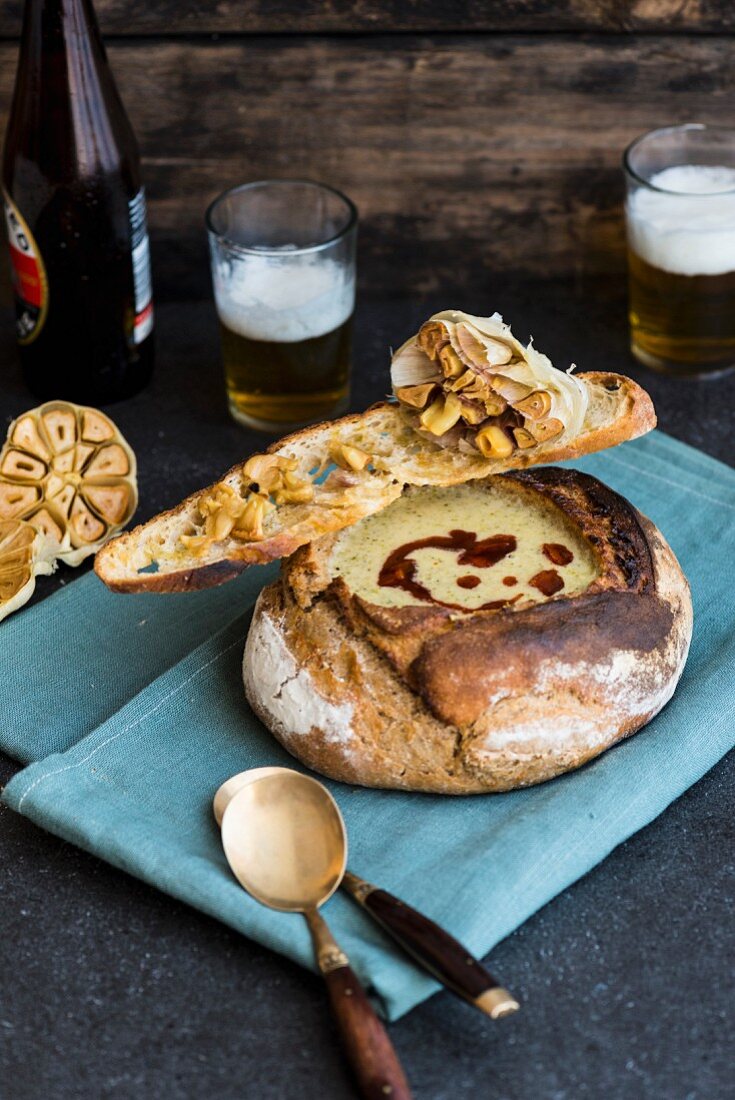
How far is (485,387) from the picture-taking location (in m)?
1.57

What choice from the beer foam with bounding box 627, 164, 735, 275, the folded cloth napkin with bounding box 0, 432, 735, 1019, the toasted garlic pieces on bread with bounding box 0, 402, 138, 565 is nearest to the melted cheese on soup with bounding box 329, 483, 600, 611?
the folded cloth napkin with bounding box 0, 432, 735, 1019

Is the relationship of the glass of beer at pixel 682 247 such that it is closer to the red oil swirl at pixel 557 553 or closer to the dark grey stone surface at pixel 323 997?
the red oil swirl at pixel 557 553

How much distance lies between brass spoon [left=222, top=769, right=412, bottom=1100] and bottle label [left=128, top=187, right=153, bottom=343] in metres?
1.00

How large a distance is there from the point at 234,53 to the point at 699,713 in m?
1.39

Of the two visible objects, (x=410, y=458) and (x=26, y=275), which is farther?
(x=26, y=275)

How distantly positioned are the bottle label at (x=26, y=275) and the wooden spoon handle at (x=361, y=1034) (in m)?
1.23

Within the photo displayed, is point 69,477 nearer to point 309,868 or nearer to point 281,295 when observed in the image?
point 281,295

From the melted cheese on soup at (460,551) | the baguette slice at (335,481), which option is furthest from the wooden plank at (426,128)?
the melted cheese on soup at (460,551)

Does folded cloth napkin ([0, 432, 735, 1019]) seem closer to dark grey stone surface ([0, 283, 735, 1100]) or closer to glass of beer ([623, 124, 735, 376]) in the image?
dark grey stone surface ([0, 283, 735, 1100])

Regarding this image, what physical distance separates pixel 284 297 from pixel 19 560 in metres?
0.58

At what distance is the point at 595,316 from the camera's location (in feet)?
8.29

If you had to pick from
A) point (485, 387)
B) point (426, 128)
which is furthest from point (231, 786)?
point (426, 128)

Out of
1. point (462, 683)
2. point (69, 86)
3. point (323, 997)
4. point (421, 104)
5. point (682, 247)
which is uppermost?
point (69, 86)

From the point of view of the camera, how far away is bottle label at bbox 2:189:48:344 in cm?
208
